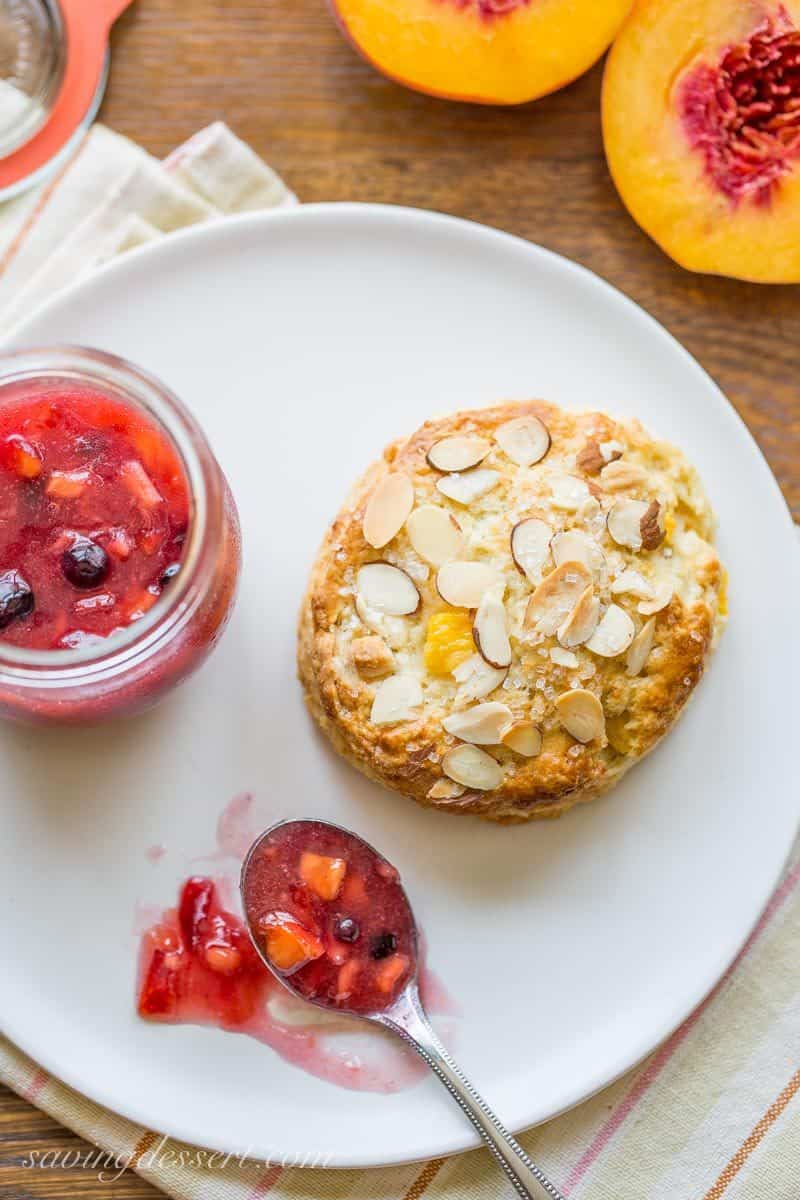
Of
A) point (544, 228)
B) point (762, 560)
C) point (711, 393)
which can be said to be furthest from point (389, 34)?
point (762, 560)

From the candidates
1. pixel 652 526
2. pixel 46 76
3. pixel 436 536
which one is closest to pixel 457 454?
pixel 436 536

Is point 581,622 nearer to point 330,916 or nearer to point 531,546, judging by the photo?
point 531,546

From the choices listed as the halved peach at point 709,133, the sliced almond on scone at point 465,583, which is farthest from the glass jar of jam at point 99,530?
the halved peach at point 709,133

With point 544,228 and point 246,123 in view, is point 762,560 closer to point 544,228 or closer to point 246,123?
point 544,228

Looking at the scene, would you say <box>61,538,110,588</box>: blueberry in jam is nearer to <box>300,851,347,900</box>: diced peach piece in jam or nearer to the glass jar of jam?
the glass jar of jam

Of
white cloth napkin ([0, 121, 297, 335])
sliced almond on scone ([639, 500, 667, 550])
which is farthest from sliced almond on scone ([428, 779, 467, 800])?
white cloth napkin ([0, 121, 297, 335])
